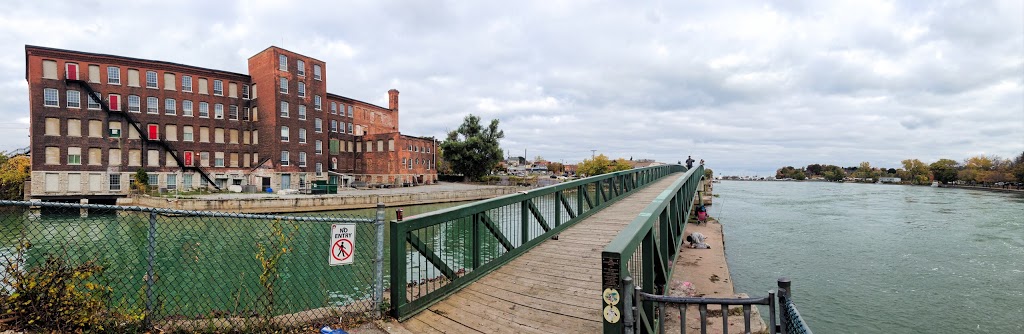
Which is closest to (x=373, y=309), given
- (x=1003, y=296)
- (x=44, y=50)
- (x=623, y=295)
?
(x=623, y=295)

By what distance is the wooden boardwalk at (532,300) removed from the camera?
4.55 meters

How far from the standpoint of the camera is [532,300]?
5.17 m

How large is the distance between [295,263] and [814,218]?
33.4m

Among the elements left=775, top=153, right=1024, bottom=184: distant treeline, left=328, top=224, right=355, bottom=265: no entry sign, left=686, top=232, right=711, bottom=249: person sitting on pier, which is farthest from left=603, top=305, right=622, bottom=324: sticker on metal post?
left=775, top=153, right=1024, bottom=184: distant treeline

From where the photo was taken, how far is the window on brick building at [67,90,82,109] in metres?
34.6

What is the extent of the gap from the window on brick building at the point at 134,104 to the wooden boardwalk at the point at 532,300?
150 feet

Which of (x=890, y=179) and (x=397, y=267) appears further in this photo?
(x=890, y=179)

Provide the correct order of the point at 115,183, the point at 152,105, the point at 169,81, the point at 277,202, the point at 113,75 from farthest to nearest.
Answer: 1. the point at 169,81
2. the point at 152,105
3. the point at 113,75
4. the point at 115,183
5. the point at 277,202

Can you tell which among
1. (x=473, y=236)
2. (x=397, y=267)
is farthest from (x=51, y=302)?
(x=473, y=236)

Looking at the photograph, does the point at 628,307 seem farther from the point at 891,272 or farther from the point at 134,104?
the point at 134,104

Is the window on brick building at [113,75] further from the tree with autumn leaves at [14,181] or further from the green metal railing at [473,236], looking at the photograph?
the green metal railing at [473,236]

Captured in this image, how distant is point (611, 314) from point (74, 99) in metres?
48.7

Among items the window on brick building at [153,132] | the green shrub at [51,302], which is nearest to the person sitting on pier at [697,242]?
the green shrub at [51,302]

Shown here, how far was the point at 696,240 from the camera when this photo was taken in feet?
51.2
